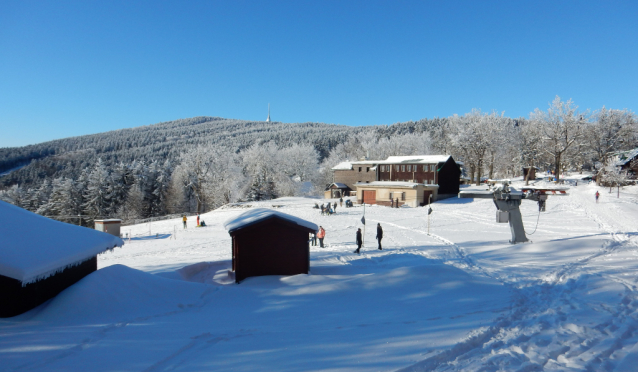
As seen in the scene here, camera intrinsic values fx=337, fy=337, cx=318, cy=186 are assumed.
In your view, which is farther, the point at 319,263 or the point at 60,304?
the point at 319,263

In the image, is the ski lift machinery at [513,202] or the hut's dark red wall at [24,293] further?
the ski lift machinery at [513,202]

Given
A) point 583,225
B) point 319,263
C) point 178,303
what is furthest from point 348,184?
point 178,303

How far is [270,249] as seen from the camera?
1367 centimetres

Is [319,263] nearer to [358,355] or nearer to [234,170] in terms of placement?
[358,355]

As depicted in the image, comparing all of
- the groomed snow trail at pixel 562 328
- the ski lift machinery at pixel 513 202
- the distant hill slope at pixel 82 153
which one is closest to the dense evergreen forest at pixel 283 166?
the distant hill slope at pixel 82 153

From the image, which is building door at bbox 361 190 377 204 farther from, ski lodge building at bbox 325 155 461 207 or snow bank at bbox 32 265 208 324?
snow bank at bbox 32 265 208 324

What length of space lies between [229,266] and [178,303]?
7083mm

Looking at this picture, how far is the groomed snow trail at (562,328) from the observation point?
556 cm

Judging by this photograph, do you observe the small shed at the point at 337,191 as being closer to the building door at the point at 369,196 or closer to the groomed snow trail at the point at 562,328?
the building door at the point at 369,196

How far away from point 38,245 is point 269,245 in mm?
7254

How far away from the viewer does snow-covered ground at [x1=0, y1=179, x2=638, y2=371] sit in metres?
5.72

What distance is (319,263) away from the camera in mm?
16203

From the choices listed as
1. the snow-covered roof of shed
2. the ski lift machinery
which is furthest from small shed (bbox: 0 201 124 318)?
the snow-covered roof of shed

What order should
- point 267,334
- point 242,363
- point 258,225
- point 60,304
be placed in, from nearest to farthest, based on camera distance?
point 242,363 < point 267,334 < point 60,304 < point 258,225
